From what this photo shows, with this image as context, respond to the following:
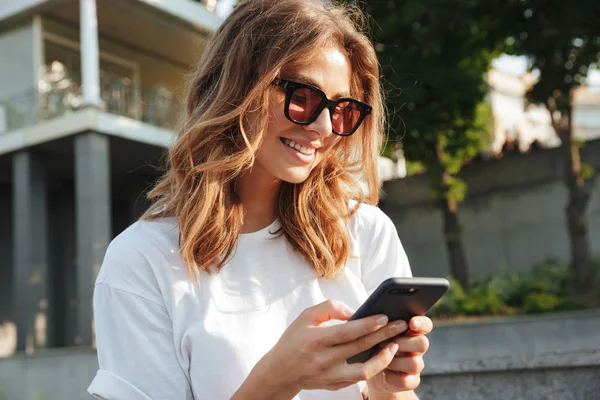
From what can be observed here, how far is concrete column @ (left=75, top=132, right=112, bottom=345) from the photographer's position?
13.2m

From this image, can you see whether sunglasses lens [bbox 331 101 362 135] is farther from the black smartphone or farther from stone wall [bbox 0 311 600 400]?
stone wall [bbox 0 311 600 400]

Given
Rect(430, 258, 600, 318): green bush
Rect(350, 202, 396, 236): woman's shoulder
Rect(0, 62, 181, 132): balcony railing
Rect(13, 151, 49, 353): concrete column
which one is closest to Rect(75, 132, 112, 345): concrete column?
Rect(0, 62, 181, 132): balcony railing

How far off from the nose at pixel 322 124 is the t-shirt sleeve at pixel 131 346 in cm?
66

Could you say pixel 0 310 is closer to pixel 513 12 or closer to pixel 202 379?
pixel 513 12

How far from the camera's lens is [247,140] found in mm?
2088

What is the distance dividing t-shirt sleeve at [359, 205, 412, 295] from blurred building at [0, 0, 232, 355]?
35.6 ft

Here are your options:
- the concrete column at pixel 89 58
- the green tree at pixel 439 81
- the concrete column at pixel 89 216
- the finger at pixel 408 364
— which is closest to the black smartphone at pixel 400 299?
the finger at pixel 408 364

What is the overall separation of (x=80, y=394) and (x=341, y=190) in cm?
908

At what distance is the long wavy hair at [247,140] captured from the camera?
2092 mm

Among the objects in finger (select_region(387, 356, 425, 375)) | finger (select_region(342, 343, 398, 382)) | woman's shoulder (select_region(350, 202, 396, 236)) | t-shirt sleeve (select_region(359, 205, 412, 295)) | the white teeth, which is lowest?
finger (select_region(387, 356, 425, 375))

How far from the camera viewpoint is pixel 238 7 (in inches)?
89.0

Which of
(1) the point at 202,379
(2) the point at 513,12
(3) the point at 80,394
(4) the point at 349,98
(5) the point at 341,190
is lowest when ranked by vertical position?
(3) the point at 80,394

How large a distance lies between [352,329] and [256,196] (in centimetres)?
86

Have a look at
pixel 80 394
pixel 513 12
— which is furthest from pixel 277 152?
pixel 513 12
